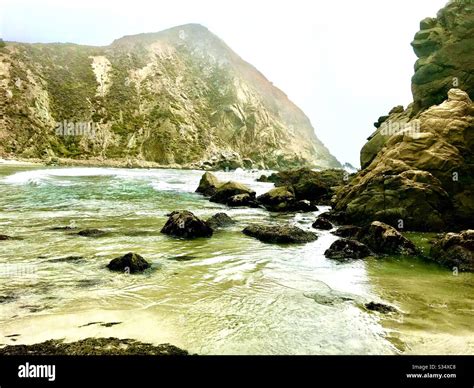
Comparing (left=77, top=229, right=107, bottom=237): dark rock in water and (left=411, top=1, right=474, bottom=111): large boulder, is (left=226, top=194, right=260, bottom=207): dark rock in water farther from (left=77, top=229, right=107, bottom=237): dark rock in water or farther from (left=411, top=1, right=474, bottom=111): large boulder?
(left=411, top=1, right=474, bottom=111): large boulder

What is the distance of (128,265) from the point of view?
29.7 ft

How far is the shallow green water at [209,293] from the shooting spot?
18.4 ft

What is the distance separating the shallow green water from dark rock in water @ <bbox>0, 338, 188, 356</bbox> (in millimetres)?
206

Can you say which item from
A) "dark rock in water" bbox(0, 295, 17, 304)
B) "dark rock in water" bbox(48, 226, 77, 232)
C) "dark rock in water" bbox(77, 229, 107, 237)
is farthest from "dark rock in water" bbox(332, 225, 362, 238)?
"dark rock in water" bbox(0, 295, 17, 304)

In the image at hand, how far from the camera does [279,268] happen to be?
1005 cm

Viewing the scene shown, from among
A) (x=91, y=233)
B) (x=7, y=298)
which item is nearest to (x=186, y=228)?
(x=91, y=233)

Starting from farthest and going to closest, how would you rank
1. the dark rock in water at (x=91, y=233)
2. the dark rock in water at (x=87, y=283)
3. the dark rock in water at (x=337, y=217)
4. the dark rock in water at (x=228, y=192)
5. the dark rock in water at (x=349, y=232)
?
the dark rock in water at (x=228, y=192)
the dark rock in water at (x=337, y=217)
the dark rock in water at (x=349, y=232)
the dark rock in water at (x=91, y=233)
the dark rock in water at (x=87, y=283)

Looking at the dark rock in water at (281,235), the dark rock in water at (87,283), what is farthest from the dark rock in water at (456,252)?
the dark rock in water at (87,283)

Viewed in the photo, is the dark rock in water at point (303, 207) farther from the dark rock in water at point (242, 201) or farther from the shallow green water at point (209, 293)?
the shallow green water at point (209, 293)

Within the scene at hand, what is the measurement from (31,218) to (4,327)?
1228cm

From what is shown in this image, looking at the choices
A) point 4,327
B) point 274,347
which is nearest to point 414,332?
point 274,347

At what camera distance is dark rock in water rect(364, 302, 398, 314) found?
6.98m

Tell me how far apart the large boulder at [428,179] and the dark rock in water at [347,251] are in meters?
5.03
